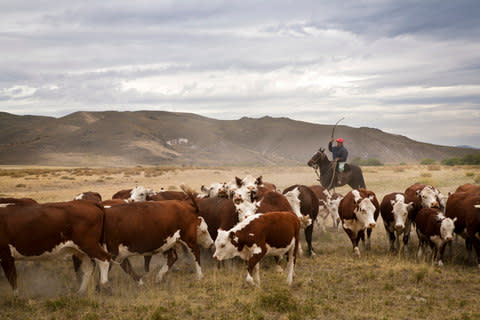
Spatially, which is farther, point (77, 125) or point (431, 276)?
point (77, 125)

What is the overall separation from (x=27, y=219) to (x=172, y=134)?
14250 cm

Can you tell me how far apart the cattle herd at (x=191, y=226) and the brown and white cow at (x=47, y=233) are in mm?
16

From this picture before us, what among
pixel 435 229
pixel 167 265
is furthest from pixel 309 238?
pixel 167 265

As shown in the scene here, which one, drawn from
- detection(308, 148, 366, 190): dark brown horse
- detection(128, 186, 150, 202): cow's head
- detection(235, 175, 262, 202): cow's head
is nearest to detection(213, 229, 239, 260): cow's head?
detection(235, 175, 262, 202): cow's head

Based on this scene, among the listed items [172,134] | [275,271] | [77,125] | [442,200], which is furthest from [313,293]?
[77,125]

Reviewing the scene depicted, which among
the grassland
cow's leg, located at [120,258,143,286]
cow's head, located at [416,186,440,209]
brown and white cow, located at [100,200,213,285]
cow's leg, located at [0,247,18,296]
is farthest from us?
cow's head, located at [416,186,440,209]

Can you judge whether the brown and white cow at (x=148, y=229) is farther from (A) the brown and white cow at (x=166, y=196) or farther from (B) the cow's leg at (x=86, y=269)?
(A) the brown and white cow at (x=166, y=196)

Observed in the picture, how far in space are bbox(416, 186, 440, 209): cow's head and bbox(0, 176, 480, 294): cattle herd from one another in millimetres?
28

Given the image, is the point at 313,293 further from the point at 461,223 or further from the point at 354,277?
the point at 461,223

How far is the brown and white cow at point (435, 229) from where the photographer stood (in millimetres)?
9211

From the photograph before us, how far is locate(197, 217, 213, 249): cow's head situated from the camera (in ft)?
30.7

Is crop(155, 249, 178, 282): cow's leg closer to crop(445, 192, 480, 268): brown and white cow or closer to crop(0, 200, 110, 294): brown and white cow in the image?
crop(0, 200, 110, 294): brown and white cow

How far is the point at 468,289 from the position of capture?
788 cm

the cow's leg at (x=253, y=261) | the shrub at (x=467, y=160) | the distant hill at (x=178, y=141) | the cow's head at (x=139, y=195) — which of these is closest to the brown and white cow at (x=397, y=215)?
the cow's leg at (x=253, y=261)
